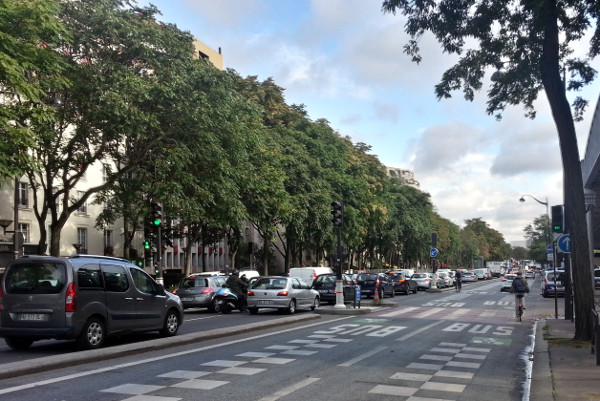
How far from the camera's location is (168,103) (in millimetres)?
25172

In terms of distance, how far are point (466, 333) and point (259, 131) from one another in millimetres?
19451

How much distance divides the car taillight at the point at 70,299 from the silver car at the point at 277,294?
11.4 meters

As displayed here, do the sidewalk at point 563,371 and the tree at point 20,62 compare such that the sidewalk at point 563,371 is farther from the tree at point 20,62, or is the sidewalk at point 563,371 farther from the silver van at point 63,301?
the tree at point 20,62

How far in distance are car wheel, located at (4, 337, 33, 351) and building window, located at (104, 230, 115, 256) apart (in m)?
33.3

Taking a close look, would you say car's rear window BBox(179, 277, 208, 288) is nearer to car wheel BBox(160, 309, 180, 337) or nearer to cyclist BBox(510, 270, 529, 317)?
car wheel BBox(160, 309, 180, 337)

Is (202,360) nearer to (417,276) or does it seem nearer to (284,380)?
(284,380)

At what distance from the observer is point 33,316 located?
11.7m

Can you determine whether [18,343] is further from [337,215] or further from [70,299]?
[337,215]

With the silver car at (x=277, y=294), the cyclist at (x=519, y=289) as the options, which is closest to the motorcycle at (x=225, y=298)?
the silver car at (x=277, y=294)

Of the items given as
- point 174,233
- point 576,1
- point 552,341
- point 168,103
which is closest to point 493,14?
point 576,1

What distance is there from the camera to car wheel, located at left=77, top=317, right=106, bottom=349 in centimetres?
1187

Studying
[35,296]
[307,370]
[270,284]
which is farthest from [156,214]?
[307,370]

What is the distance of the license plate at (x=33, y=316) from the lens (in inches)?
459

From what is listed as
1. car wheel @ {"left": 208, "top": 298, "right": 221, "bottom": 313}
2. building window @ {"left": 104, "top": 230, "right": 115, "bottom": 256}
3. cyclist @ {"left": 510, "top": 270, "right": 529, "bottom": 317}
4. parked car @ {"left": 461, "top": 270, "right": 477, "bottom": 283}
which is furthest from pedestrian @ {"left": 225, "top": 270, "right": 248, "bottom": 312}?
parked car @ {"left": 461, "top": 270, "right": 477, "bottom": 283}
